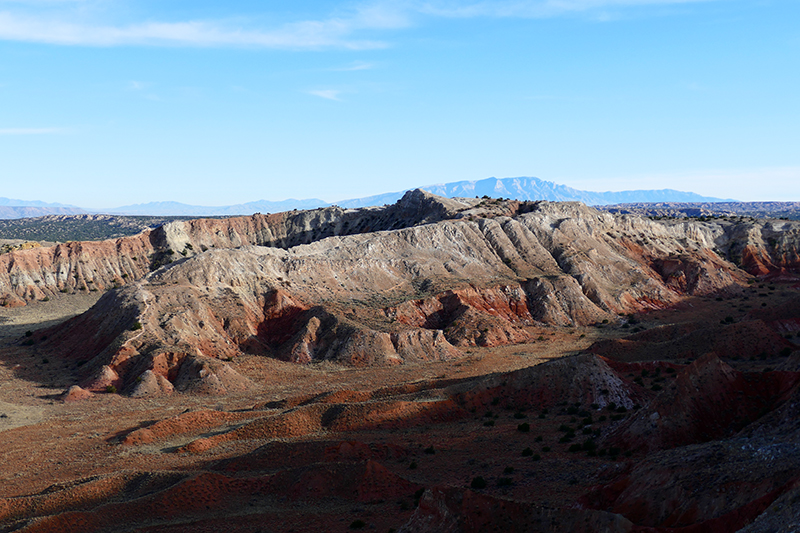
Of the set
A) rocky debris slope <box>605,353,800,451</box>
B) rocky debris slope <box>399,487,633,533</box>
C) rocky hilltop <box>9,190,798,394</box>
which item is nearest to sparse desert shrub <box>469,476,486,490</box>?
rocky debris slope <box>399,487,633,533</box>

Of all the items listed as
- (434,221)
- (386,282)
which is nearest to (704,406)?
(386,282)

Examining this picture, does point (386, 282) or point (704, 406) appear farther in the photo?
point (386, 282)

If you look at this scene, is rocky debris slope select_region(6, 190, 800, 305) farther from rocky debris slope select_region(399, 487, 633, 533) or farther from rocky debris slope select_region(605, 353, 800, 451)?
rocky debris slope select_region(399, 487, 633, 533)

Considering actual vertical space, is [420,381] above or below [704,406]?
below

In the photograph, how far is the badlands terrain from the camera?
1009 inches

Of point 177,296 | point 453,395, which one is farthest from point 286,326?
point 453,395

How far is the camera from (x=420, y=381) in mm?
52312

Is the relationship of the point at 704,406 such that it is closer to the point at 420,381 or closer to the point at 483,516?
the point at 483,516

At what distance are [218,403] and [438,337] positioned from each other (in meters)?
23.9

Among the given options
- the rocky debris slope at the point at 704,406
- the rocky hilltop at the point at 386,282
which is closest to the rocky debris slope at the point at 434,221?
the rocky hilltop at the point at 386,282

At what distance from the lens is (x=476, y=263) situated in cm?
8569

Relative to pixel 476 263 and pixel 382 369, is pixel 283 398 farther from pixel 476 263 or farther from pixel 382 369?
pixel 476 263

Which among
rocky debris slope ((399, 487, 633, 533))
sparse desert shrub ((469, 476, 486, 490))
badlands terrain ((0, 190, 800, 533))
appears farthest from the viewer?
sparse desert shrub ((469, 476, 486, 490))

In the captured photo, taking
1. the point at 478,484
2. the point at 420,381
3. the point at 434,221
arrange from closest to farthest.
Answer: the point at 478,484, the point at 420,381, the point at 434,221
